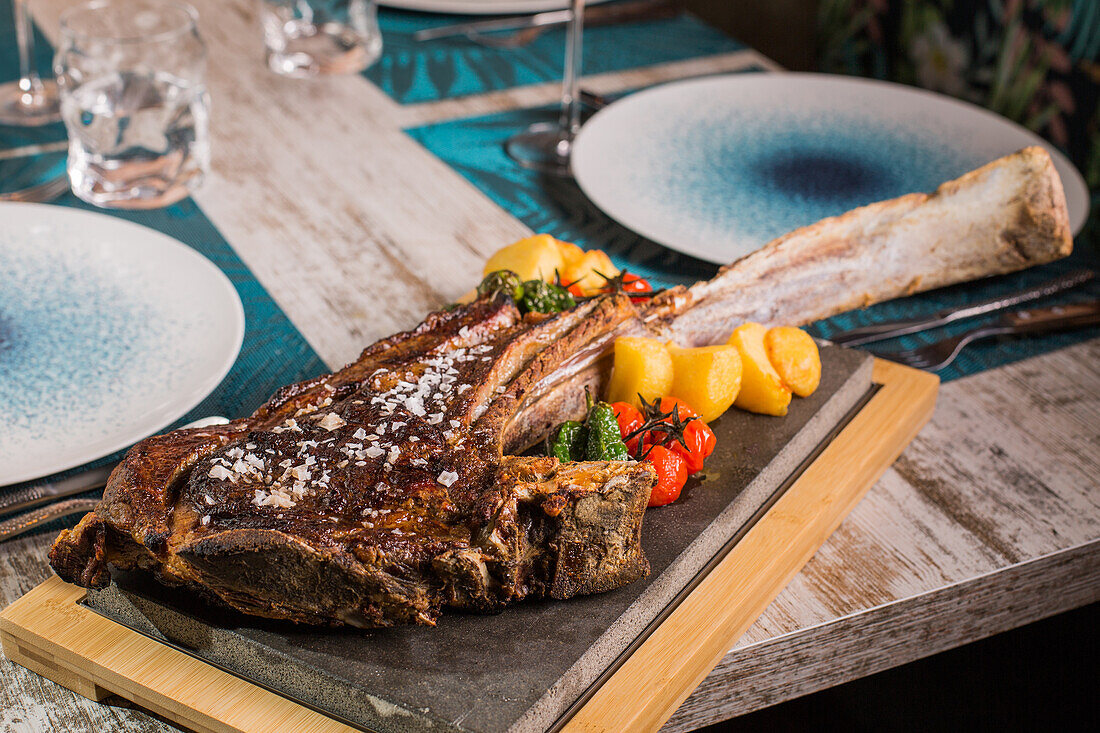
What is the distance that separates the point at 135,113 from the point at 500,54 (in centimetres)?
102

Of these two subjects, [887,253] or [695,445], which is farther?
[887,253]

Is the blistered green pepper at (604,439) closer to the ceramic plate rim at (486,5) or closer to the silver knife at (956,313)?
the silver knife at (956,313)

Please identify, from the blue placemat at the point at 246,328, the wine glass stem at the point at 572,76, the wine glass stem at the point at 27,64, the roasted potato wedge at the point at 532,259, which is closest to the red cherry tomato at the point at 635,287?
the roasted potato wedge at the point at 532,259

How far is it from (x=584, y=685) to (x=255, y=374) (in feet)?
2.44

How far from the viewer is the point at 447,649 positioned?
35.1 inches

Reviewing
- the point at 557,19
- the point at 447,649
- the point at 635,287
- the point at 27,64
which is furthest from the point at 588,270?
the point at 27,64

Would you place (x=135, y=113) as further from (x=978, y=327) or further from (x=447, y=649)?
(x=978, y=327)

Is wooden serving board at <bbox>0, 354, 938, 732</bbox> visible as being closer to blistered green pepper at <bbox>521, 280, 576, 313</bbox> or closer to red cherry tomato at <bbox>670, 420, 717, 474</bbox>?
red cherry tomato at <bbox>670, 420, 717, 474</bbox>

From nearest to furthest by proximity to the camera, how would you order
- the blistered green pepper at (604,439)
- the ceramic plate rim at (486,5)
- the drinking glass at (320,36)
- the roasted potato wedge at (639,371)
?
the blistered green pepper at (604,439) < the roasted potato wedge at (639,371) < the drinking glass at (320,36) < the ceramic plate rim at (486,5)

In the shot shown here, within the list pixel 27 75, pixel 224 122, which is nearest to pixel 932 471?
pixel 224 122

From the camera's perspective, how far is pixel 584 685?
0.91 meters

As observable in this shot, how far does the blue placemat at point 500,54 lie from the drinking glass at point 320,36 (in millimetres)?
55

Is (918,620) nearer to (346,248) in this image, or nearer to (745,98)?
(346,248)

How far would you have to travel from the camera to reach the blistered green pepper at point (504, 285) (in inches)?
49.2
